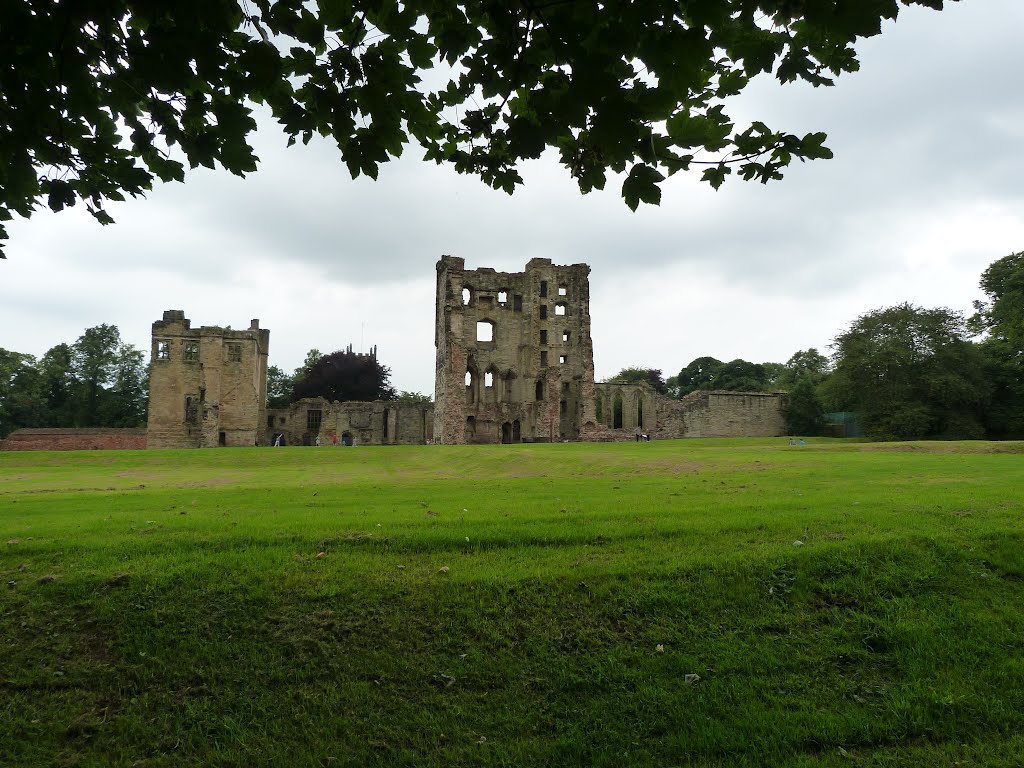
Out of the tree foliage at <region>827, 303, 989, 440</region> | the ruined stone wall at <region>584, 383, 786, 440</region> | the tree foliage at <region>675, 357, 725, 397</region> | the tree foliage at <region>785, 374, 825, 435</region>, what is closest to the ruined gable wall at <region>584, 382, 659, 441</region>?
the ruined stone wall at <region>584, 383, 786, 440</region>

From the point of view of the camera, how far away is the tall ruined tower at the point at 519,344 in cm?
4912

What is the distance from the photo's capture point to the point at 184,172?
5.36 meters

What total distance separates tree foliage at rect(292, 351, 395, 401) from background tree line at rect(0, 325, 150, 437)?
16.1 metres

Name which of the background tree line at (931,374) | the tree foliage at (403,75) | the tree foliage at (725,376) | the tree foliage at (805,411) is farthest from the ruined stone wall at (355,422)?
the tree foliage at (403,75)

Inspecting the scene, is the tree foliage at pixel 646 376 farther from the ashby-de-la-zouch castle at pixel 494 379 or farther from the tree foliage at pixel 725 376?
the ashby-de-la-zouch castle at pixel 494 379

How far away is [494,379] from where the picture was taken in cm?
5103

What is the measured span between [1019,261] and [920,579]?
4556 cm

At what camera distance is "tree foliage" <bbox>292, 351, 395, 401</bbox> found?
70125 mm

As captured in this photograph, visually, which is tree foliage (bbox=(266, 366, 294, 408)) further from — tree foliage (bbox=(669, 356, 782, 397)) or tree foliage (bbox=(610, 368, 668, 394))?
tree foliage (bbox=(669, 356, 782, 397))

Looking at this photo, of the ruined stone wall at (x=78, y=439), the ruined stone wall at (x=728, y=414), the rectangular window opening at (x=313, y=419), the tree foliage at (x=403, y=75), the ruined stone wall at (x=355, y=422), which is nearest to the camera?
the tree foliage at (x=403, y=75)

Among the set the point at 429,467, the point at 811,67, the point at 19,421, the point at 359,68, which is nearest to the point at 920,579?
the point at 811,67

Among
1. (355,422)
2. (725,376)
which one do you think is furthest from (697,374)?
(355,422)

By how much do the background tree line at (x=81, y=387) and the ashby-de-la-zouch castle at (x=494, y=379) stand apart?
12383mm

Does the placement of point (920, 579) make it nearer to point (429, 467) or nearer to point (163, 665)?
point (163, 665)
